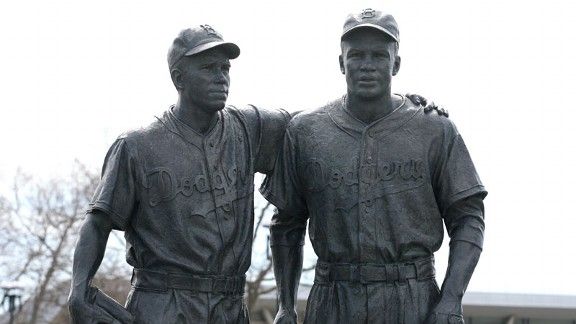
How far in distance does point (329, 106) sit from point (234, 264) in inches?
51.5

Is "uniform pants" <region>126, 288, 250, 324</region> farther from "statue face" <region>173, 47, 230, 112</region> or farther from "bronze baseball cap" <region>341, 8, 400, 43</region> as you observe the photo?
"bronze baseball cap" <region>341, 8, 400, 43</region>

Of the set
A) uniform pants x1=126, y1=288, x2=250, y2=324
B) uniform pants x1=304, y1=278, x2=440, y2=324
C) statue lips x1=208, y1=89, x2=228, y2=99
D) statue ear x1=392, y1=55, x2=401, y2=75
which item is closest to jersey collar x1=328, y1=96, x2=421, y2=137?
statue ear x1=392, y1=55, x2=401, y2=75

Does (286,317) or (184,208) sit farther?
(286,317)

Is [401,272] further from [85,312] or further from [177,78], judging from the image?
[85,312]

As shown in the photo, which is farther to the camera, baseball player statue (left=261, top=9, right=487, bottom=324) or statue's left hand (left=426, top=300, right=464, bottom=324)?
baseball player statue (left=261, top=9, right=487, bottom=324)

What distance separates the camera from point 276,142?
1159 centimetres

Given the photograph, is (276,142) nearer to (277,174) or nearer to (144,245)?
(277,174)

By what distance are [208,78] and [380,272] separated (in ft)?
5.78

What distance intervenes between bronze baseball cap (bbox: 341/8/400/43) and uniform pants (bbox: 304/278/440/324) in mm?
1678

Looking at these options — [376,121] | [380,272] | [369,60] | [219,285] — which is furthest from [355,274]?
[369,60]

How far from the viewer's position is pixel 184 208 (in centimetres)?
1114

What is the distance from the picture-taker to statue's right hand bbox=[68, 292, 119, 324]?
10883 mm

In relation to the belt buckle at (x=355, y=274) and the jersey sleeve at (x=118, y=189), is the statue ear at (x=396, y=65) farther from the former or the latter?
the jersey sleeve at (x=118, y=189)

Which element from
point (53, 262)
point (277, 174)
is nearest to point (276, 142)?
point (277, 174)
